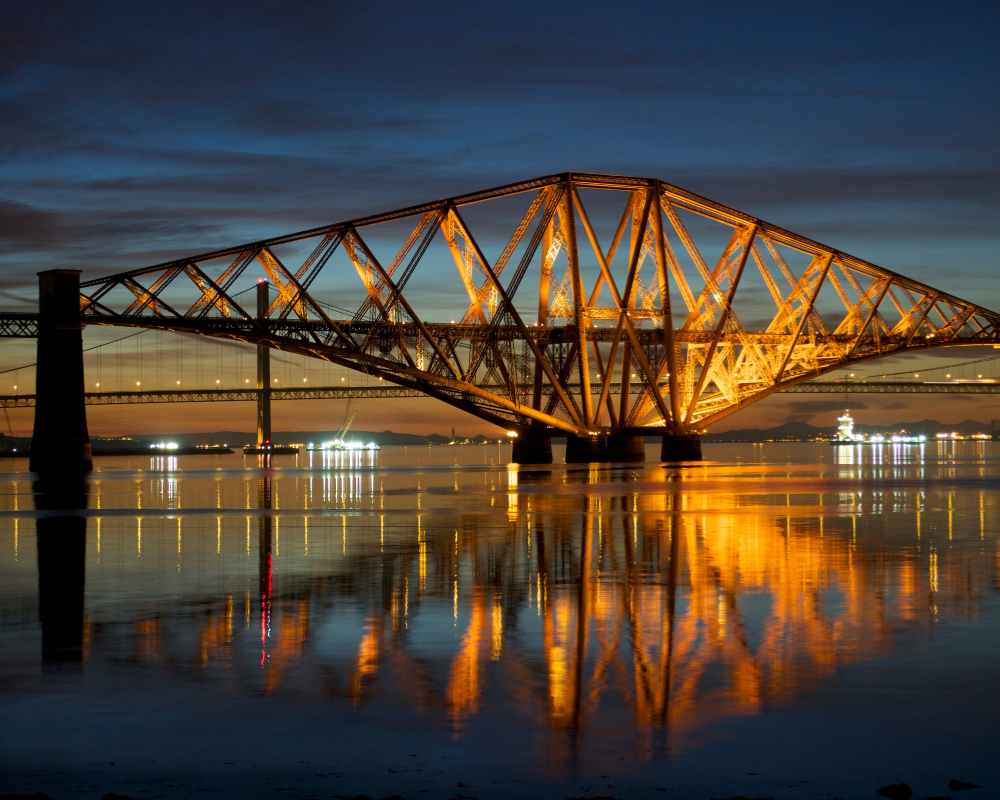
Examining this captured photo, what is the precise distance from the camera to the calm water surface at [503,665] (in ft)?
25.6

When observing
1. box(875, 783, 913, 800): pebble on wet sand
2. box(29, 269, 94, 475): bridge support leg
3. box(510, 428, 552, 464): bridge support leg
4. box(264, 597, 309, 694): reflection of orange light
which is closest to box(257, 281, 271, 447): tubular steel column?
box(510, 428, 552, 464): bridge support leg

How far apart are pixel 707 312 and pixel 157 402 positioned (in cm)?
10640

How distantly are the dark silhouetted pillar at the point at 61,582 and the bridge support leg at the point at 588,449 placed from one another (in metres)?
45.4

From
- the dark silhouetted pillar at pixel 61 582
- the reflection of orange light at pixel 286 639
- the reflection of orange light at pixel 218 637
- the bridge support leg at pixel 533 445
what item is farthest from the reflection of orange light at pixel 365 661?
the bridge support leg at pixel 533 445

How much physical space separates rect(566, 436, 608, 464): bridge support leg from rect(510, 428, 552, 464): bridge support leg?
223 cm

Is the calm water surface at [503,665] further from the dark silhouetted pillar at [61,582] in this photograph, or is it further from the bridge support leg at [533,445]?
the bridge support leg at [533,445]

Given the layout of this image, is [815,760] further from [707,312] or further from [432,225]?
[707,312]

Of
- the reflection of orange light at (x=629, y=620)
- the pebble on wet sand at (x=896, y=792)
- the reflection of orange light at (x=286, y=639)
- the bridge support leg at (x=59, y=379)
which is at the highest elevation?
the bridge support leg at (x=59, y=379)

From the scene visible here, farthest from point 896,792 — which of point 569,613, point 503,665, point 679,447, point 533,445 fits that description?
point 679,447

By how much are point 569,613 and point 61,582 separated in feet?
27.6

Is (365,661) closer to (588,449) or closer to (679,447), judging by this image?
(588,449)

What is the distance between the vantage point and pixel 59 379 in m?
61.2

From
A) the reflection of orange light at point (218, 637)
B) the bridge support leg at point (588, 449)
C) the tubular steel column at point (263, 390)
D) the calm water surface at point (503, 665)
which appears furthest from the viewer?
the tubular steel column at point (263, 390)

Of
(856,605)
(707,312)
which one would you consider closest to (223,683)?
(856,605)
